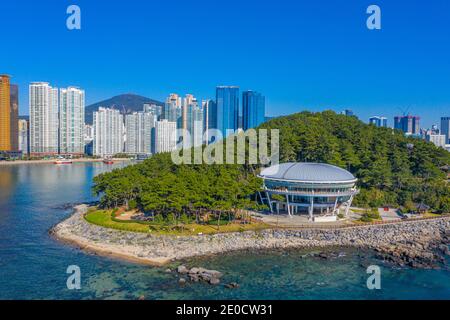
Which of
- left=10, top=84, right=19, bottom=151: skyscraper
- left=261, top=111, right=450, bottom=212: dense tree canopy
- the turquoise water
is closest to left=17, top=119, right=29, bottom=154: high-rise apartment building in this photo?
left=10, top=84, right=19, bottom=151: skyscraper

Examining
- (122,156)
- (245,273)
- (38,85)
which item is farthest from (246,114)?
(245,273)

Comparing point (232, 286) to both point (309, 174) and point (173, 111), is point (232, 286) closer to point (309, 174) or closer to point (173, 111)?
point (309, 174)

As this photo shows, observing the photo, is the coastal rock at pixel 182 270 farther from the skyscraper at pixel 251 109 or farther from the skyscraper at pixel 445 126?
the skyscraper at pixel 445 126

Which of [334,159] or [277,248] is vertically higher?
[334,159]

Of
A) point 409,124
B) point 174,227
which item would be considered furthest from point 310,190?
point 409,124
